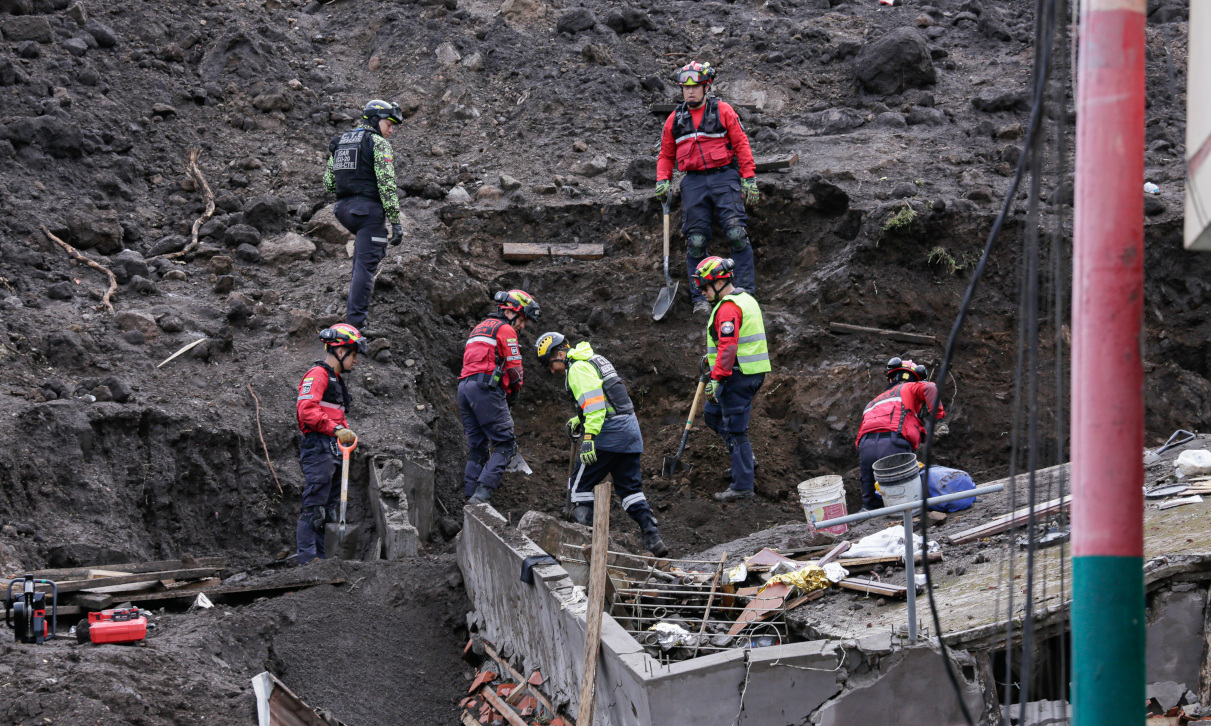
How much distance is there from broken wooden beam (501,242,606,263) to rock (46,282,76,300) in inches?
186

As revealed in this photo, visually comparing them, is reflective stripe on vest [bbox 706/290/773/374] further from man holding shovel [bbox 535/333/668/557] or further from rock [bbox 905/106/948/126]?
rock [bbox 905/106/948/126]

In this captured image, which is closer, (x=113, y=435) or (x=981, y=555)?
(x=981, y=555)

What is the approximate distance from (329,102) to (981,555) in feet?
39.7

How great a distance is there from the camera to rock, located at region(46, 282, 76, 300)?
33.4 feet

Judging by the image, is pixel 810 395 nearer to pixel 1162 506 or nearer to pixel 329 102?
pixel 1162 506

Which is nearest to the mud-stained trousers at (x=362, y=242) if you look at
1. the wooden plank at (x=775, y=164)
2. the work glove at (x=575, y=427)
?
the work glove at (x=575, y=427)

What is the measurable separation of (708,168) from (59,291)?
6.64 m

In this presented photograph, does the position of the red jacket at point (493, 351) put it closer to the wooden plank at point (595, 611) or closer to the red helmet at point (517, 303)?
the red helmet at point (517, 303)

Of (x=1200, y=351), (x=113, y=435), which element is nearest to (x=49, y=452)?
(x=113, y=435)

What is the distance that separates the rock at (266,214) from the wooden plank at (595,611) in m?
8.40

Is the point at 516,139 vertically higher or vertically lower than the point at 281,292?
higher

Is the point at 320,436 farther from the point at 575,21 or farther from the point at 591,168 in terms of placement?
the point at 575,21

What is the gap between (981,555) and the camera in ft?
19.4

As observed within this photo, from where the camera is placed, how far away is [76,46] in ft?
45.7
